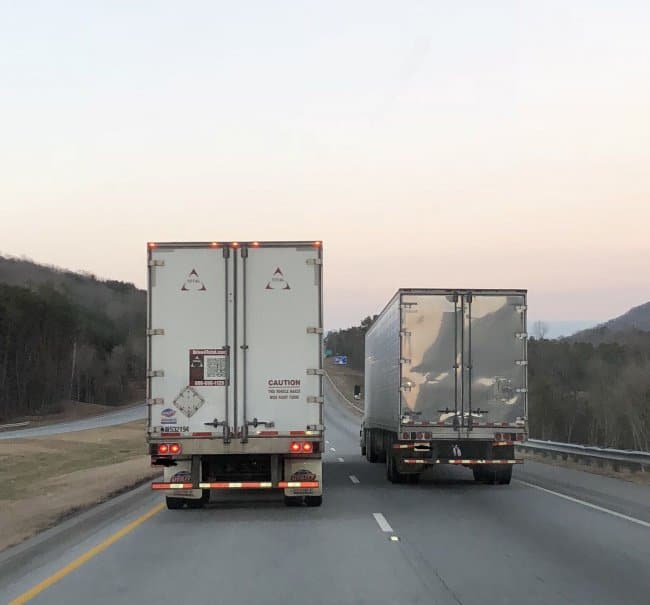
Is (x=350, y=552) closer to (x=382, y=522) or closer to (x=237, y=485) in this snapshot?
(x=382, y=522)

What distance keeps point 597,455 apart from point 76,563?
16.0 meters

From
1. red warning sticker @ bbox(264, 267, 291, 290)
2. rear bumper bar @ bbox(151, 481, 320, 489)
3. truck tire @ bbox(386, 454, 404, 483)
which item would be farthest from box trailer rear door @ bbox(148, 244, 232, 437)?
truck tire @ bbox(386, 454, 404, 483)

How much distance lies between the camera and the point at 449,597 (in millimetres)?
7496

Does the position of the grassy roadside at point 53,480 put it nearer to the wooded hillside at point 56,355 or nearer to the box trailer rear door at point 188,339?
the box trailer rear door at point 188,339

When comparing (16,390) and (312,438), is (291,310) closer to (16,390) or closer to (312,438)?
(312,438)

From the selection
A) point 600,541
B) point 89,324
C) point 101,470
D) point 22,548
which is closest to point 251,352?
point 22,548

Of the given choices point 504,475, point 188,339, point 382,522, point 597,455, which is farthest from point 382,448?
point 188,339

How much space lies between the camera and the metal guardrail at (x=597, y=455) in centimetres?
1941

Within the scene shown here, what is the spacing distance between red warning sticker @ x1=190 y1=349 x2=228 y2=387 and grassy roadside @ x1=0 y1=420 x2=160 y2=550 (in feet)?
9.61

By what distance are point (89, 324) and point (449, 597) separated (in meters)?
135

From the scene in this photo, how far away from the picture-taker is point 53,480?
782 inches

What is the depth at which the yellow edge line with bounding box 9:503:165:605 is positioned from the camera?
7523 mm

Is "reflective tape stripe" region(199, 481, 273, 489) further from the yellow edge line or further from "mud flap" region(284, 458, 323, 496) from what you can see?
the yellow edge line

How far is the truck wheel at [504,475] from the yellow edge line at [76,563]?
8517 mm
